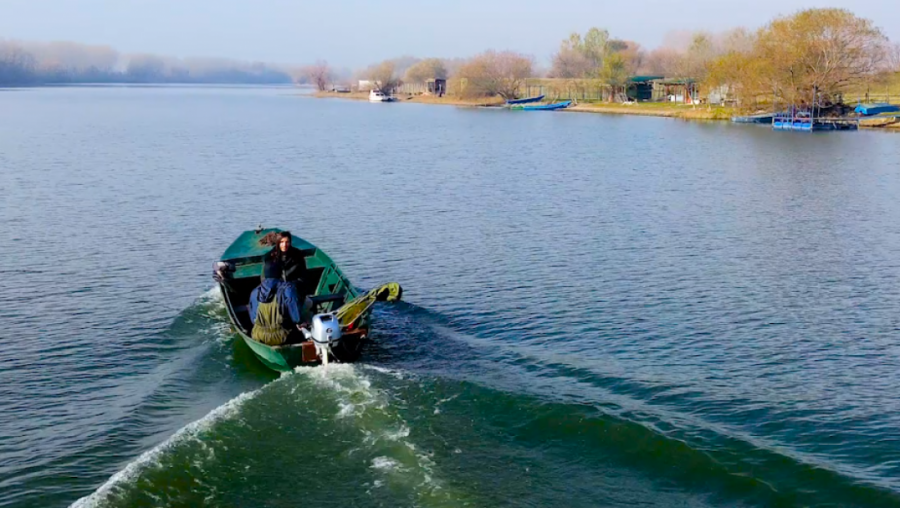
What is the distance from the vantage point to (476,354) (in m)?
18.9

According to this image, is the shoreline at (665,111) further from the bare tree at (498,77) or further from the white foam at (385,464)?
the white foam at (385,464)

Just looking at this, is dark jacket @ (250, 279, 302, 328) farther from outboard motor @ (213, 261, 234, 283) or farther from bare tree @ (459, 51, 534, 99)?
bare tree @ (459, 51, 534, 99)

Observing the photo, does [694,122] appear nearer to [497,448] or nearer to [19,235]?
[19,235]

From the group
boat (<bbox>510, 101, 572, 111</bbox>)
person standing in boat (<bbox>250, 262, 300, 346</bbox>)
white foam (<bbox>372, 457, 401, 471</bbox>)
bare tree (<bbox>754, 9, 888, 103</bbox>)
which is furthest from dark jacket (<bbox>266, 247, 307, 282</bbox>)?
boat (<bbox>510, 101, 572, 111</bbox>)

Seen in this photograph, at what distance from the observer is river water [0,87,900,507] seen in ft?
44.1

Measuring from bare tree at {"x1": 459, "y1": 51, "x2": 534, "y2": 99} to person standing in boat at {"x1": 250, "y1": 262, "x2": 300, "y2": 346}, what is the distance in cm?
15069

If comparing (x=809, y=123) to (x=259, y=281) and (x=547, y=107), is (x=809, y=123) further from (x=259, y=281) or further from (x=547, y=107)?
(x=259, y=281)

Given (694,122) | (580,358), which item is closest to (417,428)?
(580,358)

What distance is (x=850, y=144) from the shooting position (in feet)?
227

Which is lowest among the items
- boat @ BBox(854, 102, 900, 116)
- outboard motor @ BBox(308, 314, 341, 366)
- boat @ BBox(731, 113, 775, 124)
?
outboard motor @ BBox(308, 314, 341, 366)

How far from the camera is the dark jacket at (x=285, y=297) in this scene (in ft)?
58.4

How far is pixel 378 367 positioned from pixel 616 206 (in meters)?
22.8

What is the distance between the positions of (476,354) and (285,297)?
4127 millimetres

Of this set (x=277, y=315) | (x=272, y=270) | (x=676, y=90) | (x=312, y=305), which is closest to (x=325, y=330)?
(x=277, y=315)
